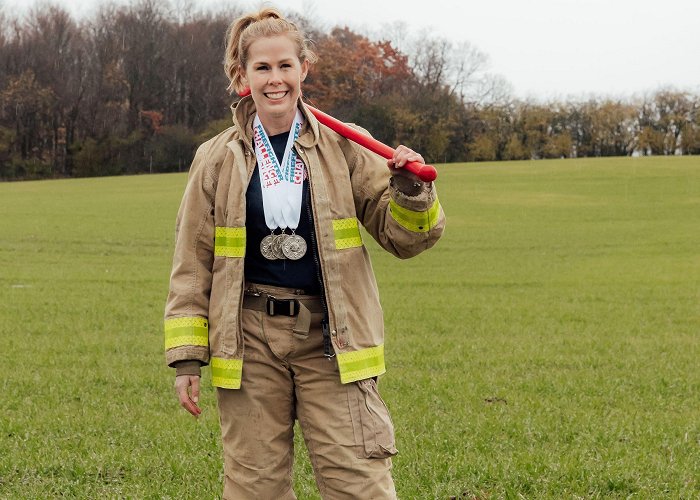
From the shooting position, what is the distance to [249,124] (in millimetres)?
3455

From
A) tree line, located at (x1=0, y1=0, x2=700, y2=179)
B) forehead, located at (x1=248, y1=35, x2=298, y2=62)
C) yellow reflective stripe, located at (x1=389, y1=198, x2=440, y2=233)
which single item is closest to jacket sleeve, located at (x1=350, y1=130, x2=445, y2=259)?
yellow reflective stripe, located at (x1=389, y1=198, x2=440, y2=233)

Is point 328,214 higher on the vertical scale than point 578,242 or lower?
higher

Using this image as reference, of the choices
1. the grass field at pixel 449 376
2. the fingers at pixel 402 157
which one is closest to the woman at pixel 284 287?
the fingers at pixel 402 157

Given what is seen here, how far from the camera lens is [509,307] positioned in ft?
43.2

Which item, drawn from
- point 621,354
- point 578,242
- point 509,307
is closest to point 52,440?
point 621,354

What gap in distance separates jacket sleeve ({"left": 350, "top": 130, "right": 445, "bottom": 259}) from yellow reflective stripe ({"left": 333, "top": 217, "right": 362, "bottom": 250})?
0.34 ft

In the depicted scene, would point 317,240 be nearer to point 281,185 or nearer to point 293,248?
point 293,248

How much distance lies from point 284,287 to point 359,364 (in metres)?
0.36

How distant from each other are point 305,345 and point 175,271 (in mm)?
524

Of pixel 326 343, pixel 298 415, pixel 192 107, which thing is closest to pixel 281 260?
pixel 326 343

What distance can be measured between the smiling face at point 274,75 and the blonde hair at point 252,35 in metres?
0.03

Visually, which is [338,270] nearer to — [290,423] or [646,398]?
[290,423]

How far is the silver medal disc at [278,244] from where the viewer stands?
3.27 m

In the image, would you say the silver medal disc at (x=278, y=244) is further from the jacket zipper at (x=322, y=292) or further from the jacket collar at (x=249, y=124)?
the jacket collar at (x=249, y=124)
